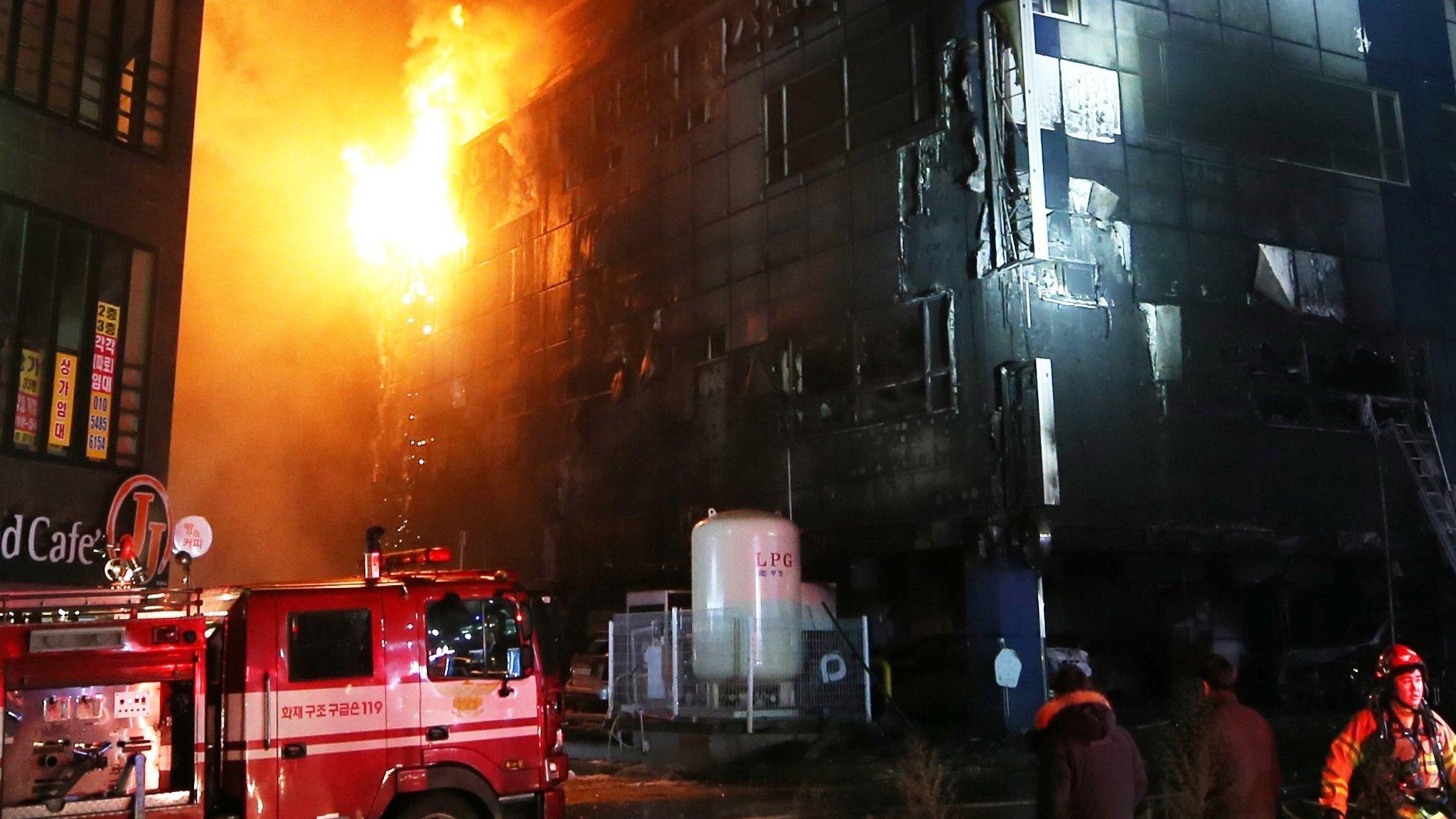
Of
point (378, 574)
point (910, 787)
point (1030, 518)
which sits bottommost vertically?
point (910, 787)

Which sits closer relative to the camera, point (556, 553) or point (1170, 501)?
point (1170, 501)

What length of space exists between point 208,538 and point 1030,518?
11490 mm

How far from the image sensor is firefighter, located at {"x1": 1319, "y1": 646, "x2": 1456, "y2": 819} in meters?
5.56

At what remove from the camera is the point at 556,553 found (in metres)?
29.8

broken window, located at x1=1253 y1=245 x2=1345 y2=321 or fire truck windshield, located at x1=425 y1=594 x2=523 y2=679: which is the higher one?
broken window, located at x1=1253 y1=245 x2=1345 y2=321

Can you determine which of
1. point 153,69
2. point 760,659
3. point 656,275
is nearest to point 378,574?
point 760,659

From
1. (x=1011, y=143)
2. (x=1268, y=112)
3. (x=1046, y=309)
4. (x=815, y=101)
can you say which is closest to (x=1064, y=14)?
(x=1011, y=143)

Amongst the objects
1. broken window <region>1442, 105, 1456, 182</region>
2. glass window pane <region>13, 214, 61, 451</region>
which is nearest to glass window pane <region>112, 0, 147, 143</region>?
glass window pane <region>13, 214, 61, 451</region>

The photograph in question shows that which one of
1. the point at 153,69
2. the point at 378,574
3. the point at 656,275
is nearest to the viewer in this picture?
the point at 378,574

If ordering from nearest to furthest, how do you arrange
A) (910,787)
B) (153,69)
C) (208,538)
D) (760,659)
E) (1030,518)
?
(910,787), (208,538), (760,659), (1030,518), (153,69)

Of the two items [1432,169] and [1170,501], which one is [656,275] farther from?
[1432,169]

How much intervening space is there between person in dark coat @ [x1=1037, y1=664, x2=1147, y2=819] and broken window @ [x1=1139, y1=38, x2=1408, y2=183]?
58.8ft

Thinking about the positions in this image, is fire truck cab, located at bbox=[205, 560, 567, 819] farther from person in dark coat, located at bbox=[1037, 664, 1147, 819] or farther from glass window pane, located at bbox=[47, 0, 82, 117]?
glass window pane, located at bbox=[47, 0, 82, 117]

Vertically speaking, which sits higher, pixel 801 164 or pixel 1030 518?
pixel 801 164
